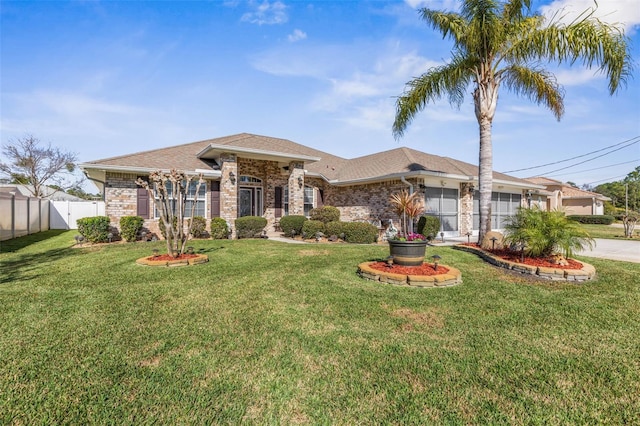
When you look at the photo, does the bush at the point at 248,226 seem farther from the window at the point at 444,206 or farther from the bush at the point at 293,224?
the window at the point at 444,206

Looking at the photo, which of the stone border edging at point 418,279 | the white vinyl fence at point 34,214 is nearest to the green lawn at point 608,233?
the stone border edging at point 418,279

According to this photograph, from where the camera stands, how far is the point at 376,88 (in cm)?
1267

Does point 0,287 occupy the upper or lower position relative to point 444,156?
lower

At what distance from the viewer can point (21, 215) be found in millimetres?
14695

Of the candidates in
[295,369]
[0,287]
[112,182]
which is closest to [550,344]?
[295,369]

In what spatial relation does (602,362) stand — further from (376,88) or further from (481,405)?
(376,88)

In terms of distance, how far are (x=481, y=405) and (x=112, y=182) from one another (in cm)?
1369

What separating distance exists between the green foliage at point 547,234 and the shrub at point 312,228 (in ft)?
23.8

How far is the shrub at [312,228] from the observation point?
12.7 metres

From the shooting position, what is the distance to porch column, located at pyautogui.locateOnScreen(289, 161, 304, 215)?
14312mm

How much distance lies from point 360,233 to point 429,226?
10.5ft

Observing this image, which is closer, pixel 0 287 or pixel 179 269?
pixel 0 287

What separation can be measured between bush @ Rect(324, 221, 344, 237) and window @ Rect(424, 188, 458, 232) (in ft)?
13.8

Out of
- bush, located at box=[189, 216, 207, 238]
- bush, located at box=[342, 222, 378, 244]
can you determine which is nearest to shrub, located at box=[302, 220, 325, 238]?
bush, located at box=[342, 222, 378, 244]
